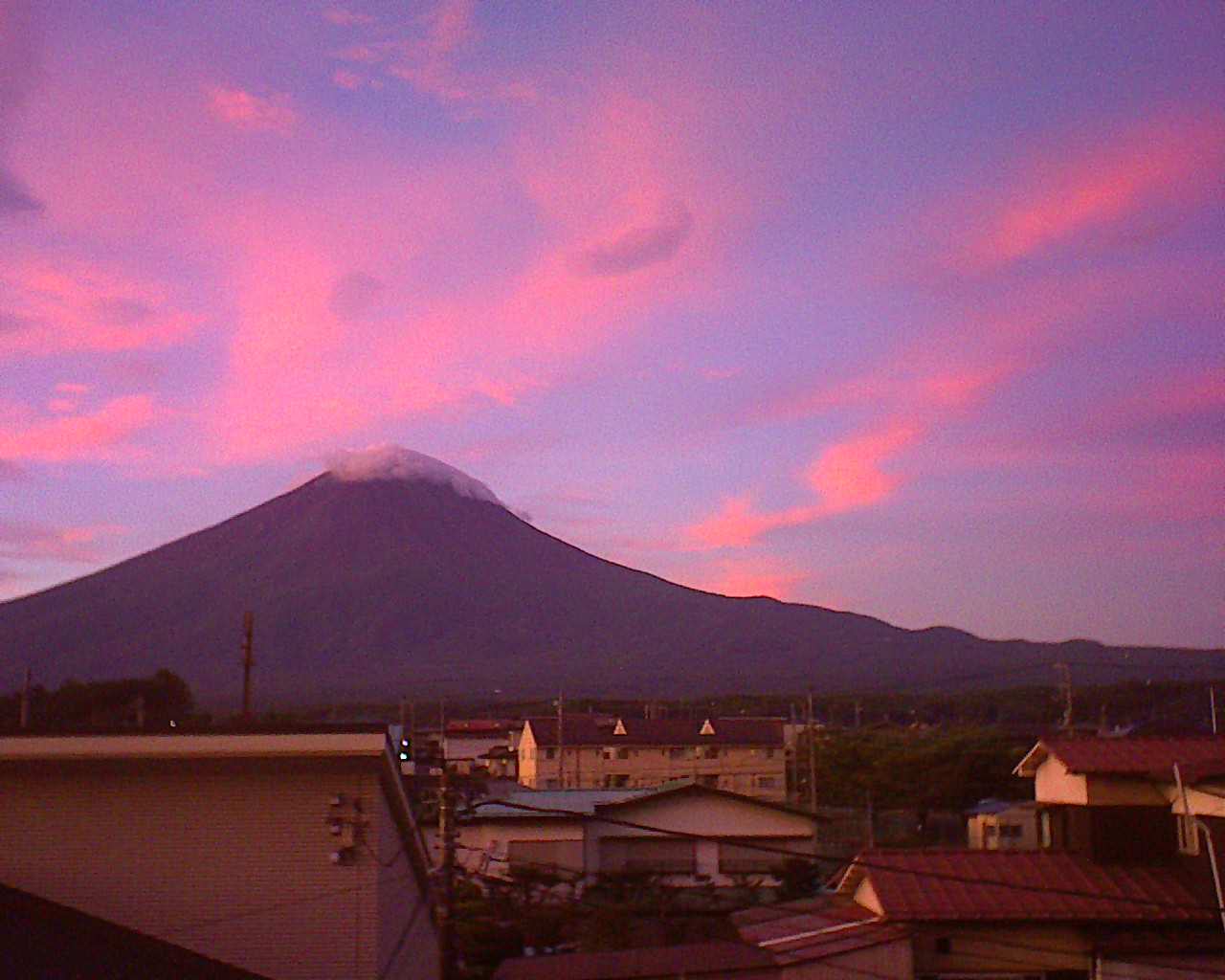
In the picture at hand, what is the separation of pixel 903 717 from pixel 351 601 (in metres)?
65.6

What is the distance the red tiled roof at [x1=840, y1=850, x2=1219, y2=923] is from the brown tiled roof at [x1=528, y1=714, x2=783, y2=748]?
29.9 metres

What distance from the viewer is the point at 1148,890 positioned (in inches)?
543

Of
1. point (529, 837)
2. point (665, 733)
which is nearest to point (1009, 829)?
point (529, 837)

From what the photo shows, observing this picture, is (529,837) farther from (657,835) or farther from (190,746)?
(190,746)

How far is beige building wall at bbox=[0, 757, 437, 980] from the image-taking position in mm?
9336

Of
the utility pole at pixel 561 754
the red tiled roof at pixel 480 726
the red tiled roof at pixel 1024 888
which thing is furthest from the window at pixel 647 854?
the red tiled roof at pixel 480 726

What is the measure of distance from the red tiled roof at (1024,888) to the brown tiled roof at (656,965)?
6.08 feet

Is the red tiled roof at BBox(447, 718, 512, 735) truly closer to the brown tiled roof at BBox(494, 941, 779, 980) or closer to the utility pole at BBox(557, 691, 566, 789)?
the utility pole at BBox(557, 691, 566, 789)

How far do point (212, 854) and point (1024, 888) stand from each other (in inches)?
330

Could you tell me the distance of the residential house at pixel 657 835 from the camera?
93.2 feet

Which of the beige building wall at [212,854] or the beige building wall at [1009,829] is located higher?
the beige building wall at [212,854]

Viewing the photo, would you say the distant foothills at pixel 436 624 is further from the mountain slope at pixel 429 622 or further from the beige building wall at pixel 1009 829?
the beige building wall at pixel 1009 829

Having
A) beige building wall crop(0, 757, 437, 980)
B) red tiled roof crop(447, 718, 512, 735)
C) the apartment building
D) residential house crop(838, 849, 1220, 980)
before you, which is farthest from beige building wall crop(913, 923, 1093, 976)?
red tiled roof crop(447, 718, 512, 735)

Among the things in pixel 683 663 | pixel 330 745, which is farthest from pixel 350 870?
pixel 683 663
